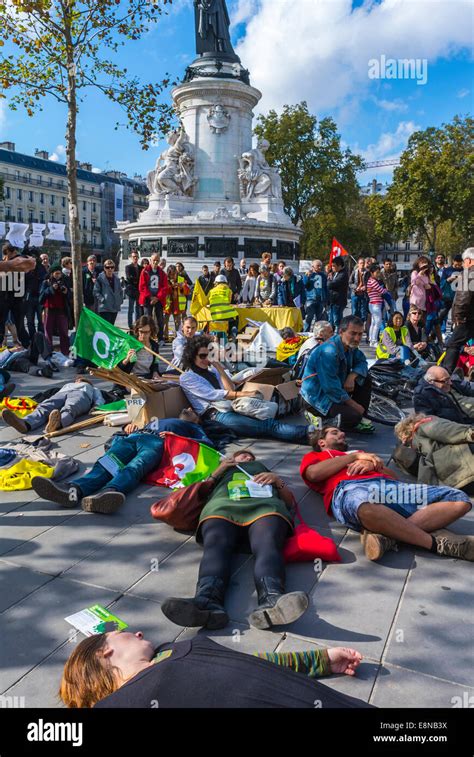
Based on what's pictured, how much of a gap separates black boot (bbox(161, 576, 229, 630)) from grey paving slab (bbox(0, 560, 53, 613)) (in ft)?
3.42

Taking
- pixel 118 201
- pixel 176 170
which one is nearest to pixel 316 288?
pixel 176 170

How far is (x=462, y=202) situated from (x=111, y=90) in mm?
22520

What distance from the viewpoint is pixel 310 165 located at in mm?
50562

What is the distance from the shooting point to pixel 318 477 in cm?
459

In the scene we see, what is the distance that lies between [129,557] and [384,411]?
485 centimetres

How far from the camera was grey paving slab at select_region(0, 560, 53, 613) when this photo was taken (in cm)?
353

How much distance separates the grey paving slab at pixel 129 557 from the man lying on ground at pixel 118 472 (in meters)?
0.42

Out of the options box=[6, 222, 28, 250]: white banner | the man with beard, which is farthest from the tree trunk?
box=[6, 222, 28, 250]: white banner

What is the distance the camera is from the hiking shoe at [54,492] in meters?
4.74

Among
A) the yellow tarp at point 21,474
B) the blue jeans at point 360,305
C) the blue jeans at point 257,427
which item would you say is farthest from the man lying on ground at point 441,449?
the blue jeans at point 360,305

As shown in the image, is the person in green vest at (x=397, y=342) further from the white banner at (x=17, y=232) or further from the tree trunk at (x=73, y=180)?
the white banner at (x=17, y=232)

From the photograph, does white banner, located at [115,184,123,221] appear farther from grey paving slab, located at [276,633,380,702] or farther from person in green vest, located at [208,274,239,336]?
grey paving slab, located at [276,633,380,702]

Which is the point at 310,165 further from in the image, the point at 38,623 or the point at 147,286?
the point at 38,623
